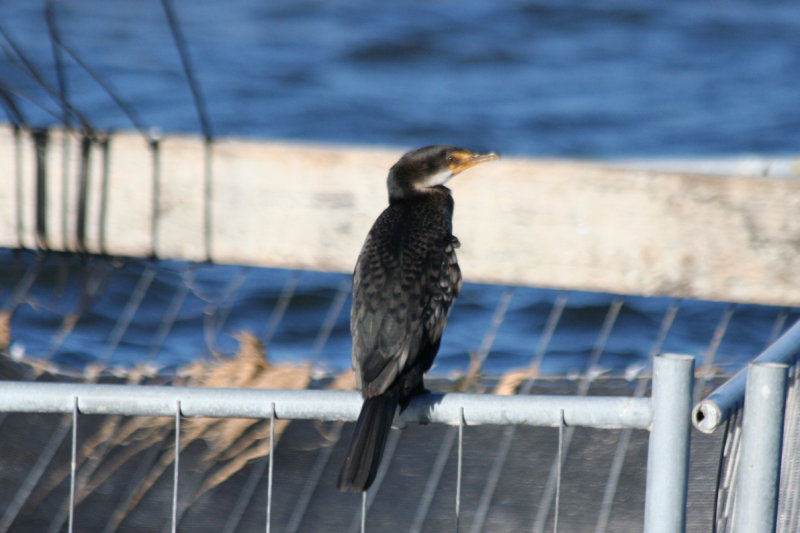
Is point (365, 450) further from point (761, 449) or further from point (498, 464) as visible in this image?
point (498, 464)

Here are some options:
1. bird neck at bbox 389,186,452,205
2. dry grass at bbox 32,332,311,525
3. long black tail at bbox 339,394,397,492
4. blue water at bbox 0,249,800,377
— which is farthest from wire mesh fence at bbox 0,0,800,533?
blue water at bbox 0,249,800,377

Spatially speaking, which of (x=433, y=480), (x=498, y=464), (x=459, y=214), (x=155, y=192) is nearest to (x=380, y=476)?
(x=433, y=480)

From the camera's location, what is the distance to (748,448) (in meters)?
1.28

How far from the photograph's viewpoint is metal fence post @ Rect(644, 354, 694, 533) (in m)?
1.30

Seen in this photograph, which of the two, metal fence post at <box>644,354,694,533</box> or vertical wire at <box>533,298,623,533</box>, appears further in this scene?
vertical wire at <box>533,298,623,533</box>

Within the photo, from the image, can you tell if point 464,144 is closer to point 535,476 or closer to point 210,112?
point 210,112

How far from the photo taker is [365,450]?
4.93 ft

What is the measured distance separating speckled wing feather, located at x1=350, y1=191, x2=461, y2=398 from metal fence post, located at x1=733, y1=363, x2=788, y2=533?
0.65m

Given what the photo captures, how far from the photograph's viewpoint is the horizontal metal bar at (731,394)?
127 centimetres

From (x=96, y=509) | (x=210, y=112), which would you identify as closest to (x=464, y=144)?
(x=210, y=112)

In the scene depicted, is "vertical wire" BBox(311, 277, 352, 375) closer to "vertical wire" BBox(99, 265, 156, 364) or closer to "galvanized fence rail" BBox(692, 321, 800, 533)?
"vertical wire" BBox(99, 265, 156, 364)

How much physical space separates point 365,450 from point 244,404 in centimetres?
→ 24

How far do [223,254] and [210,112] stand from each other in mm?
5991

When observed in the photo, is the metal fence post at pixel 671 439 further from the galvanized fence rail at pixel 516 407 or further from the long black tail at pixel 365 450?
the long black tail at pixel 365 450
